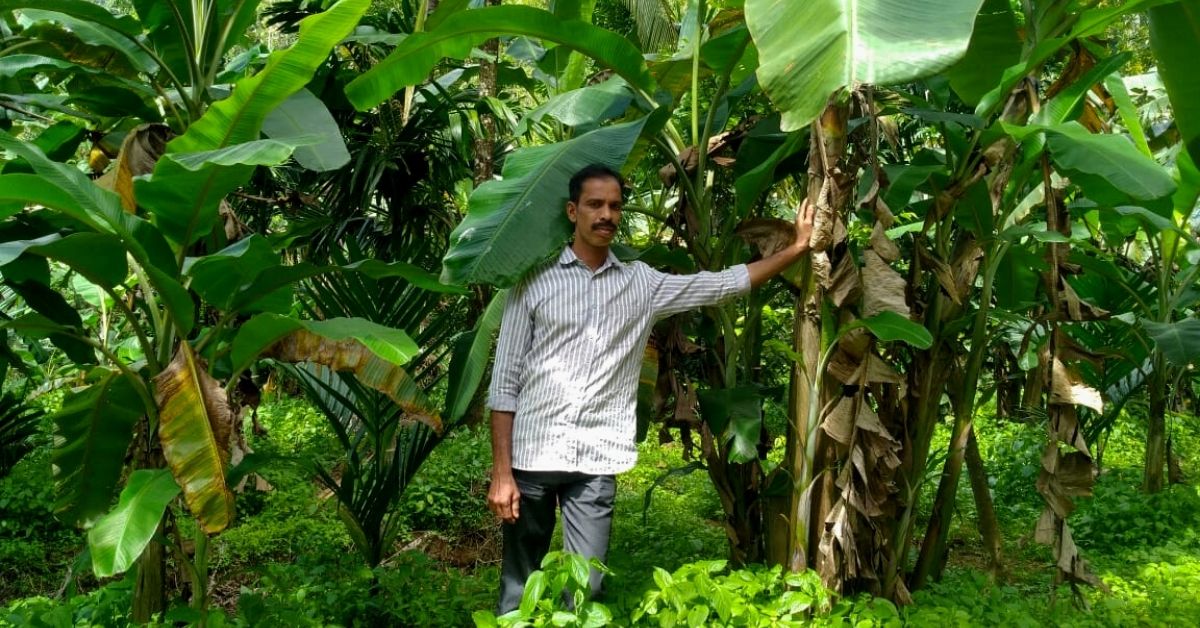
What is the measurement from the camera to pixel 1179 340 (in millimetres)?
4570

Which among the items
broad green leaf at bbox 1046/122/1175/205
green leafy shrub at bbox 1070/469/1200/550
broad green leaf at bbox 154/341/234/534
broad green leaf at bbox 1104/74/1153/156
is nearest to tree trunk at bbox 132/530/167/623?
broad green leaf at bbox 154/341/234/534

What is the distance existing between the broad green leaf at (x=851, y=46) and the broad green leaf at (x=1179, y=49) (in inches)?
51.7

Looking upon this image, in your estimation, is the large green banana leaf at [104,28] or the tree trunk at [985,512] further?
the tree trunk at [985,512]

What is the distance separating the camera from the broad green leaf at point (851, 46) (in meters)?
2.24

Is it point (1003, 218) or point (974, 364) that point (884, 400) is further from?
point (1003, 218)

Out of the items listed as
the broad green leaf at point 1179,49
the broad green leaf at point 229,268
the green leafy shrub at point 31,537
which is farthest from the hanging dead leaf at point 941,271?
the green leafy shrub at point 31,537

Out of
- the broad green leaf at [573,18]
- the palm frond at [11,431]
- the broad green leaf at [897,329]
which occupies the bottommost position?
the palm frond at [11,431]

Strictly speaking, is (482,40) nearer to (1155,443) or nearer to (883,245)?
(883,245)

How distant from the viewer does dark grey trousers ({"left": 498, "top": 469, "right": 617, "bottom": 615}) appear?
330 centimetres

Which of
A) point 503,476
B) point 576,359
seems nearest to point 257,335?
point 503,476

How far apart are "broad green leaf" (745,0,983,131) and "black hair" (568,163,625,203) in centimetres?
86

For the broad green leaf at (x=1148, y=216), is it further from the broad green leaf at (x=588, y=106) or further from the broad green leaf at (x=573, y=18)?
the broad green leaf at (x=573, y=18)

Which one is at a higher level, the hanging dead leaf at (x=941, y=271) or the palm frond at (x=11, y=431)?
the hanging dead leaf at (x=941, y=271)

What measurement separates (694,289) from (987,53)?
154cm
